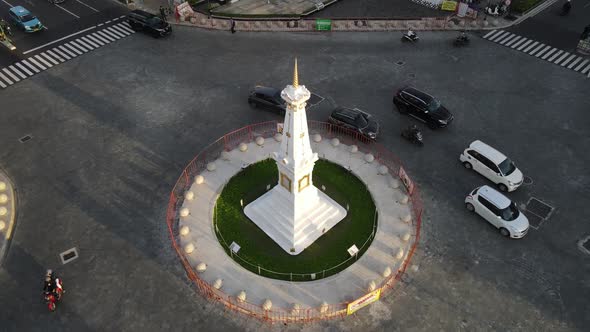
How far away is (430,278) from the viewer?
29.5 metres

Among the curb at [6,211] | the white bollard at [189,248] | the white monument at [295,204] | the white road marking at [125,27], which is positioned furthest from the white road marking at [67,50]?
the white bollard at [189,248]

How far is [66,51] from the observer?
167 ft

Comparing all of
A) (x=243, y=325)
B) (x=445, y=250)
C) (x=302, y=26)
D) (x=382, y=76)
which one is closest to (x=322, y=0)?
(x=302, y=26)

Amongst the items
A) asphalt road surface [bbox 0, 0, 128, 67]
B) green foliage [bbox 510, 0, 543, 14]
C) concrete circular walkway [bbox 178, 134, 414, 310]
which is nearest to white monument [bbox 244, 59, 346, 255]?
concrete circular walkway [bbox 178, 134, 414, 310]

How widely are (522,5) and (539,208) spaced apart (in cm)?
3406

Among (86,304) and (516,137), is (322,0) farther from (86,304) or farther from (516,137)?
(86,304)

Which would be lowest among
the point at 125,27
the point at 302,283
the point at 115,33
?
the point at 302,283

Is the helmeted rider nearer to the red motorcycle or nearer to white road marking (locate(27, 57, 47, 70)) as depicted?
the red motorcycle

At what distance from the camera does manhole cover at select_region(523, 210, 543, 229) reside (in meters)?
32.6

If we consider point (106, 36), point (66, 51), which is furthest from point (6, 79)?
point (106, 36)

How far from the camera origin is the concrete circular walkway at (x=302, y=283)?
28.5 meters

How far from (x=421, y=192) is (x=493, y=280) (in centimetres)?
846

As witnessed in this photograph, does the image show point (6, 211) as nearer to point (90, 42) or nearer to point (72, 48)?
point (72, 48)

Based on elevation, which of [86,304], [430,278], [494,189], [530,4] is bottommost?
[86,304]
